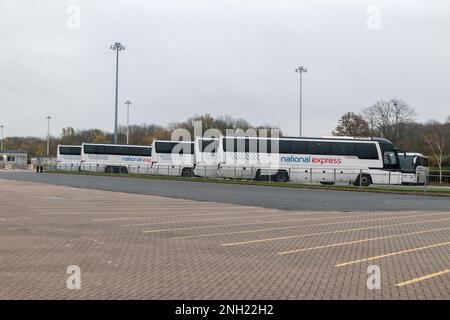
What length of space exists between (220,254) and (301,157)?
37.3 metres

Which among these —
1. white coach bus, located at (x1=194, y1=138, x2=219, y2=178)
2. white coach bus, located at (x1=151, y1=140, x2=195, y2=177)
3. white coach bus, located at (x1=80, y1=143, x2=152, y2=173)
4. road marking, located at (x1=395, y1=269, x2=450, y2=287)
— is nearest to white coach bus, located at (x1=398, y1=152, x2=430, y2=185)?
white coach bus, located at (x1=194, y1=138, x2=219, y2=178)

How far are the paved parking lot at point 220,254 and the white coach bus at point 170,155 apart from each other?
1584 inches

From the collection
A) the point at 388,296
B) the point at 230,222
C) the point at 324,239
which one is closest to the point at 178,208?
the point at 230,222

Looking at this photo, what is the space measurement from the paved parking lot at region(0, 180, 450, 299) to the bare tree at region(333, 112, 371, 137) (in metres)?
66.9

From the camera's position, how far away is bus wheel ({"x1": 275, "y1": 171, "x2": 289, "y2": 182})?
45875 millimetres

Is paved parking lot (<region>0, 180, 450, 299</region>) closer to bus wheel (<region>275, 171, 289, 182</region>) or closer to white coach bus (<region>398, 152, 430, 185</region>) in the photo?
white coach bus (<region>398, 152, 430, 185</region>)

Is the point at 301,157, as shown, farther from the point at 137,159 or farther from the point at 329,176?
the point at 137,159

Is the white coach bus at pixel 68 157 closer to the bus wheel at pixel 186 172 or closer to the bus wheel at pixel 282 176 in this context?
the bus wheel at pixel 186 172

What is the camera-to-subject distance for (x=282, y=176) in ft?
151

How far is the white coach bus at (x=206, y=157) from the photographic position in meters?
50.3

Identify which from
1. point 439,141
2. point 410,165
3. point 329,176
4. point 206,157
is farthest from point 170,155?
point 439,141

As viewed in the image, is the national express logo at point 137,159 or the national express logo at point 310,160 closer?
the national express logo at point 310,160

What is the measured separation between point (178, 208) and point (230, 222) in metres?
4.74

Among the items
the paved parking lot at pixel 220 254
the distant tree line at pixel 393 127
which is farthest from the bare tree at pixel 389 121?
the paved parking lot at pixel 220 254
